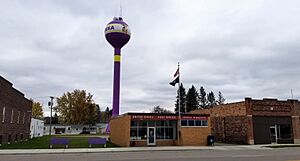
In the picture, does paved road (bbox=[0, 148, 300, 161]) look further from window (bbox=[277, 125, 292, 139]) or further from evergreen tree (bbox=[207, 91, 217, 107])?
evergreen tree (bbox=[207, 91, 217, 107])

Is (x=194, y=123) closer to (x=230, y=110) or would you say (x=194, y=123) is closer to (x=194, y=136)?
(x=194, y=136)

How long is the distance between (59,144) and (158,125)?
33.4 ft

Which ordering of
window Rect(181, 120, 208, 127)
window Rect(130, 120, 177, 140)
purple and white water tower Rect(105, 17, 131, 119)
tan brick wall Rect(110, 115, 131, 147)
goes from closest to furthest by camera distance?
tan brick wall Rect(110, 115, 131, 147)
window Rect(130, 120, 177, 140)
window Rect(181, 120, 208, 127)
purple and white water tower Rect(105, 17, 131, 119)

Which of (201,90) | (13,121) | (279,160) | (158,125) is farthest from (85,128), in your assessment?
(279,160)

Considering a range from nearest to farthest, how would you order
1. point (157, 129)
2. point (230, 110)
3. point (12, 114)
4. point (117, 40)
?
point (157, 129) < point (12, 114) < point (230, 110) < point (117, 40)

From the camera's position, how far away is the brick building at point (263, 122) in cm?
3444

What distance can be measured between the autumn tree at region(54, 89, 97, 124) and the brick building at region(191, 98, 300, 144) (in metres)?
52.1

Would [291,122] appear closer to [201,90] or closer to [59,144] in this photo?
[59,144]

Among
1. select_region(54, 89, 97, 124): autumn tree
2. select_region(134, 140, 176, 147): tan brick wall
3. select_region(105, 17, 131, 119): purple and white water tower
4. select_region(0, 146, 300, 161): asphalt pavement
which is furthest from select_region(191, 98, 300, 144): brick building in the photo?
select_region(54, 89, 97, 124): autumn tree

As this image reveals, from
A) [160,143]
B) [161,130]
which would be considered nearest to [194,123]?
[161,130]

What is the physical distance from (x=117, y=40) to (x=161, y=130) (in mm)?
27703

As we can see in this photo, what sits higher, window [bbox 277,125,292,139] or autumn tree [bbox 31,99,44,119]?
autumn tree [bbox 31,99,44,119]

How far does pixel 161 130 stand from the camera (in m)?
31.9

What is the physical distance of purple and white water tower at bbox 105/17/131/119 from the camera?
180 feet
